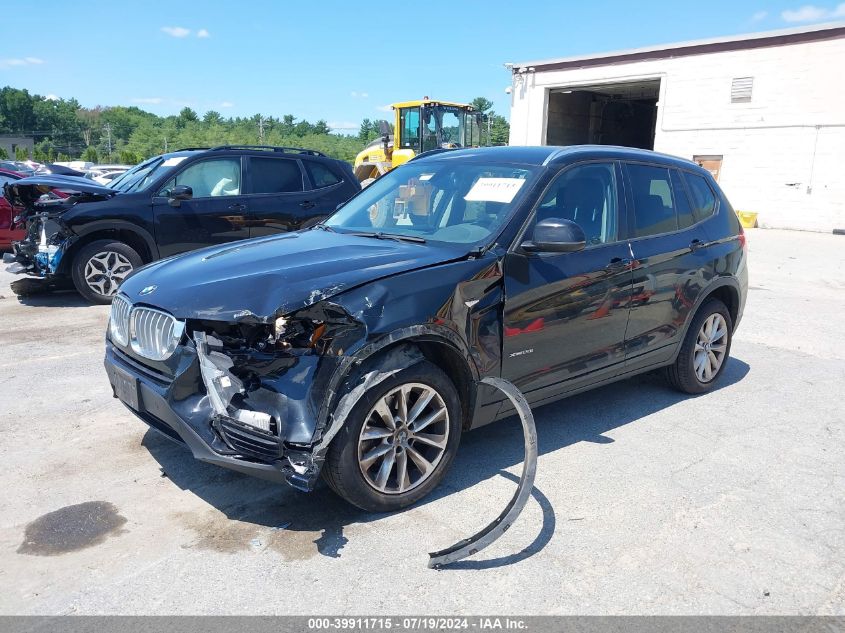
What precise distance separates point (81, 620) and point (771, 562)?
2.98 metres

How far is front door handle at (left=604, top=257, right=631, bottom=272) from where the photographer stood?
4344 mm

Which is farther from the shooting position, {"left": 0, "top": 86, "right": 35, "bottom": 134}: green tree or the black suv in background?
{"left": 0, "top": 86, "right": 35, "bottom": 134}: green tree

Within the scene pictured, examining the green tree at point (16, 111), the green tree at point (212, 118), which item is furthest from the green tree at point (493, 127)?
the green tree at point (16, 111)

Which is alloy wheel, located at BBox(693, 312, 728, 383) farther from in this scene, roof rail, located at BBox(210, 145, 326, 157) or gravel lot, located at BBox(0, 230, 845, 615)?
roof rail, located at BBox(210, 145, 326, 157)

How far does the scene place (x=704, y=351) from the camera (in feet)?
17.6

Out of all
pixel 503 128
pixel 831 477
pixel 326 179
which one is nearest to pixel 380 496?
pixel 831 477

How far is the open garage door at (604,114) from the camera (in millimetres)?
27969

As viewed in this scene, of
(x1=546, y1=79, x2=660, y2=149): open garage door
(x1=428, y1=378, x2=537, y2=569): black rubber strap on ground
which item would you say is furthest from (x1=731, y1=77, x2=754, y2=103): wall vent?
(x1=428, y1=378, x2=537, y2=569): black rubber strap on ground

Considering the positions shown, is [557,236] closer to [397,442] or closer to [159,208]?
[397,442]

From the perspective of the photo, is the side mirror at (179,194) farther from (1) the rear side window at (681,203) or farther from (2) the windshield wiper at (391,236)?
(1) the rear side window at (681,203)

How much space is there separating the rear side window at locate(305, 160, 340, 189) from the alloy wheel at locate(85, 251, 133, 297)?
263cm

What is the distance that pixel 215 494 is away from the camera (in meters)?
3.63

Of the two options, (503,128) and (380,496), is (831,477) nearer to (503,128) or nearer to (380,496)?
(380,496)

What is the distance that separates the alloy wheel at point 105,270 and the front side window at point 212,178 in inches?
41.9
